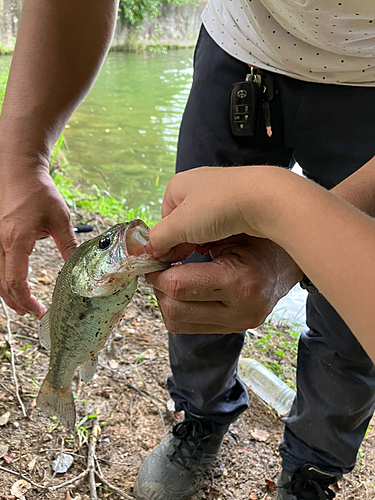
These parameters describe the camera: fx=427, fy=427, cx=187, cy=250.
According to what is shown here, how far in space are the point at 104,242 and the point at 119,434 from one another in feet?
4.07

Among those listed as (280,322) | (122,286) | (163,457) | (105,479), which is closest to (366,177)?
(122,286)

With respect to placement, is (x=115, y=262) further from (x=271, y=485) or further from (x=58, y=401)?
(x=271, y=485)

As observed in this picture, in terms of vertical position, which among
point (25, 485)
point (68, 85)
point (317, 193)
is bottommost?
point (25, 485)

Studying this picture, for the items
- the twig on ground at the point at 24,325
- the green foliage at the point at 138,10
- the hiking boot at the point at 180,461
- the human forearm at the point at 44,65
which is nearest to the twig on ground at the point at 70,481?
the hiking boot at the point at 180,461

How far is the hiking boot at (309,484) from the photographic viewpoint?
5.81 ft

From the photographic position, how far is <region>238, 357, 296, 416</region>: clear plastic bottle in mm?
2453

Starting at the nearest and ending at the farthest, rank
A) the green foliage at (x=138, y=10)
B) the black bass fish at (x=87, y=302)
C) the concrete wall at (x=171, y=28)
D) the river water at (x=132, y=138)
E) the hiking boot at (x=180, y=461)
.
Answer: the black bass fish at (x=87, y=302) → the hiking boot at (x=180, y=461) → the river water at (x=132, y=138) → the green foliage at (x=138, y=10) → the concrete wall at (x=171, y=28)

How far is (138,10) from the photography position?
1798 cm

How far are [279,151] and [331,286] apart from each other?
1057 millimetres

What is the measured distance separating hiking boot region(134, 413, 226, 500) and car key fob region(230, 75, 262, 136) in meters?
1.31

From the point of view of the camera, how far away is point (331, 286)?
0.70 m

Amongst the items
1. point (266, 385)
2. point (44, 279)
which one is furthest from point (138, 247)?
point (44, 279)

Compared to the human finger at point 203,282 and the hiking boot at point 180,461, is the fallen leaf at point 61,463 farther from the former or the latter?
the human finger at point 203,282

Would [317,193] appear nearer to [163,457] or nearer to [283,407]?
[163,457]
